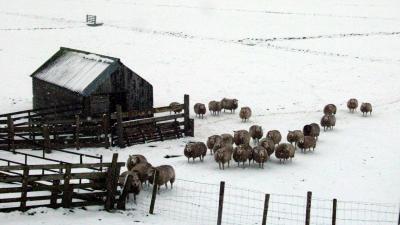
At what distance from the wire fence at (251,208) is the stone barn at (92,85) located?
884 cm

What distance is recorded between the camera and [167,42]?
56.8 m

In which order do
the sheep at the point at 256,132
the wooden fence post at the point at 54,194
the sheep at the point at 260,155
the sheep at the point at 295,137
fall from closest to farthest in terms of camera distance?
the wooden fence post at the point at 54,194 < the sheep at the point at 260,155 < the sheep at the point at 295,137 < the sheep at the point at 256,132

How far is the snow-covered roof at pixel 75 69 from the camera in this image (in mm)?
26500

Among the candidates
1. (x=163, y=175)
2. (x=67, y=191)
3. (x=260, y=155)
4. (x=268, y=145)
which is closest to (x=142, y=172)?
(x=163, y=175)

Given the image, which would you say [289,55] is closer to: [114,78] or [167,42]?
[167,42]

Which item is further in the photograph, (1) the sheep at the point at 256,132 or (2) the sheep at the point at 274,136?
(1) the sheep at the point at 256,132

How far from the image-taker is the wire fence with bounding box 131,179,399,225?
16.2 meters

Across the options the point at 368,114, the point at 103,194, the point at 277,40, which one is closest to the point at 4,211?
the point at 103,194

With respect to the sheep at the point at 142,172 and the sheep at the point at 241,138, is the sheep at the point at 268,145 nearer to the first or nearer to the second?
the sheep at the point at 241,138

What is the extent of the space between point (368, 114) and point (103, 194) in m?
21.1

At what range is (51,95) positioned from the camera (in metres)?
28.6

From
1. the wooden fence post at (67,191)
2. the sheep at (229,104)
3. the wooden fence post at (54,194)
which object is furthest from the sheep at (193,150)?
the sheep at (229,104)

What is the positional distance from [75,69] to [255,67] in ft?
69.9

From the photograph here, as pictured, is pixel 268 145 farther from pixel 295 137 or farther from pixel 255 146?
pixel 295 137
